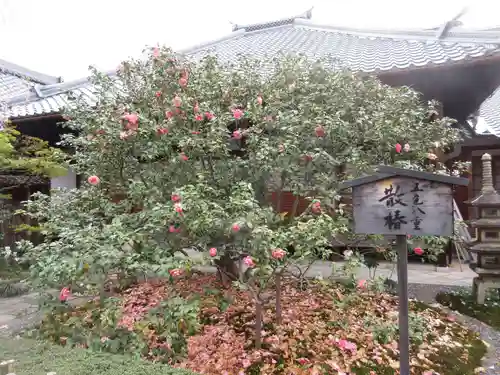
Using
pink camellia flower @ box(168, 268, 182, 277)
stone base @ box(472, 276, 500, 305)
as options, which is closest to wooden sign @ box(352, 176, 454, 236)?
pink camellia flower @ box(168, 268, 182, 277)

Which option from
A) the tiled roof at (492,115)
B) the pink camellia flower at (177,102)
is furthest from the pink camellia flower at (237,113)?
the tiled roof at (492,115)

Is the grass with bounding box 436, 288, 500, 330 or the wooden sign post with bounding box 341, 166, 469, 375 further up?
the wooden sign post with bounding box 341, 166, 469, 375

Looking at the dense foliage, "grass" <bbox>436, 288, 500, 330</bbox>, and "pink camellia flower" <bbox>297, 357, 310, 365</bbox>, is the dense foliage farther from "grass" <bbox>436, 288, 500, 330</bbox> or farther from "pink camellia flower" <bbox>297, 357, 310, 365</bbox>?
"grass" <bbox>436, 288, 500, 330</bbox>

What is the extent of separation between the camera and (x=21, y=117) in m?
8.17

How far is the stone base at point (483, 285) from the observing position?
18.9 feet

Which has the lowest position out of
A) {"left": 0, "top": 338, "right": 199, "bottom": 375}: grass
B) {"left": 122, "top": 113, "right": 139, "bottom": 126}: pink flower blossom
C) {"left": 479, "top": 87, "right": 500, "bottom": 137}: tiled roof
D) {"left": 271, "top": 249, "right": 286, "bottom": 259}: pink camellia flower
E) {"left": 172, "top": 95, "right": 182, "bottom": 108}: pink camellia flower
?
{"left": 0, "top": 338, "right": 199, "bottom": 375}: grass

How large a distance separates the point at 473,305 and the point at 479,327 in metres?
0.94

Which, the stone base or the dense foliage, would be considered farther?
the stone base

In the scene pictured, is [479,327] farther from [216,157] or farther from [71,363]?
[71,363]

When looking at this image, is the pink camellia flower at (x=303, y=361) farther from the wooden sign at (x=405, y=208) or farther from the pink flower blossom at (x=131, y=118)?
the pink flower blossom at (x=131, y=118)

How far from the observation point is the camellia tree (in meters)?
3.25

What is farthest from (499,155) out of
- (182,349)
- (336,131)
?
(182,349)

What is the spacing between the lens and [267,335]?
430 centimetres

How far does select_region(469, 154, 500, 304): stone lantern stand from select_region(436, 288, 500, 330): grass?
0.48 ft
